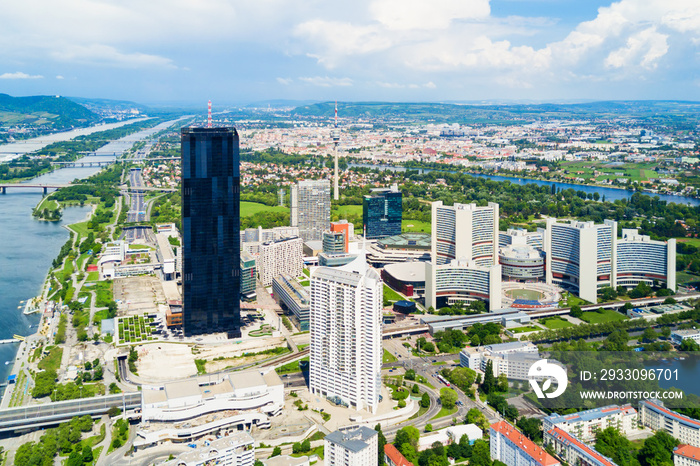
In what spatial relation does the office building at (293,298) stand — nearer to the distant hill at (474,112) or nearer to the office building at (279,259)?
the office building at (279,259)

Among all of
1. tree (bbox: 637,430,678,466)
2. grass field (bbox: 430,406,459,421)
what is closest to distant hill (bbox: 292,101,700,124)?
grass field (bbox: 430,406,459,421)

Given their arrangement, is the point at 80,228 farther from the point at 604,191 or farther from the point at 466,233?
the point at 604,191

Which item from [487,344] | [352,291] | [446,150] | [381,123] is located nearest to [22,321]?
[352,291]

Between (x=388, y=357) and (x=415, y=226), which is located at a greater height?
(x=415, y=226)

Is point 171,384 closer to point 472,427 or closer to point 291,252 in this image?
point 472,427

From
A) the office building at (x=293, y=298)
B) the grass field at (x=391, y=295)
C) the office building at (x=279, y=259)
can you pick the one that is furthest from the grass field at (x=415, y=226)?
the office building at (x=293, y=298)

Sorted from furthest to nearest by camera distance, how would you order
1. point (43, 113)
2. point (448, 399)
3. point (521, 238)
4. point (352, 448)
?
point (43, 113) → point (521, 238) → point (448, 399) → point (352, 448)

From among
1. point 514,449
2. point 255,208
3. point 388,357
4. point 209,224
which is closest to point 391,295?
point 388,357
